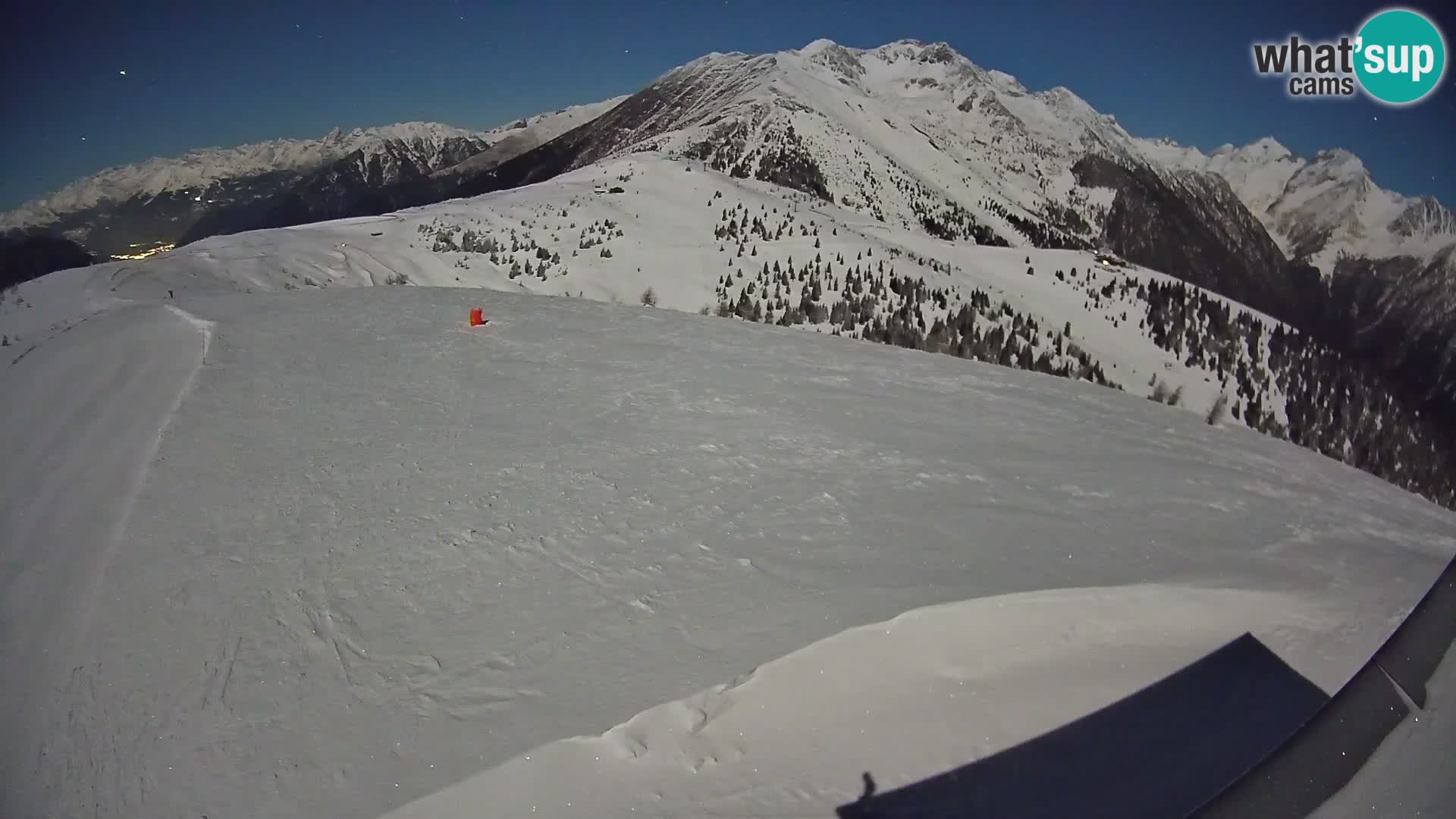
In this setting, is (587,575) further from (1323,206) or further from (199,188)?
(1323,206)

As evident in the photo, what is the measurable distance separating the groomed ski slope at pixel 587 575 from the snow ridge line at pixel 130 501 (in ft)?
0.09

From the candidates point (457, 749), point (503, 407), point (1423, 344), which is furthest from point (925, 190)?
point (457, 749)

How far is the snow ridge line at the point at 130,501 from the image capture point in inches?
145

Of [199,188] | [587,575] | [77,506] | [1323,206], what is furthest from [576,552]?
[1323,206]

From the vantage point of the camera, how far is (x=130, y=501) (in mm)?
4516

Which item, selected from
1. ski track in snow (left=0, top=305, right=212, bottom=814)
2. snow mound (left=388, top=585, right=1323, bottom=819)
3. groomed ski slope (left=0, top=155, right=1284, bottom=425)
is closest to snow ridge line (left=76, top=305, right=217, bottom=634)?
ski track in snow (left=0, top=305, right=212, bottom=814)

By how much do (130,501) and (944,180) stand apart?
62829mm

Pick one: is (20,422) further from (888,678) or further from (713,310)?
(713,310)

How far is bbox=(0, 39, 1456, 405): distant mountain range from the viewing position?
115 feet

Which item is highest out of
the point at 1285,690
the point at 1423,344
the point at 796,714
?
the point at 1423,344

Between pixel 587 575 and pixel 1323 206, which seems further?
pixel 1323 206

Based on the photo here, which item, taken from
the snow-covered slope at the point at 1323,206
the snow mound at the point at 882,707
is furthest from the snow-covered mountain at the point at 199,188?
the snow-covered slope at the point at 1323,206

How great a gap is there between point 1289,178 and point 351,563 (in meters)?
203

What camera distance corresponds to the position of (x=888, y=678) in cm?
331
